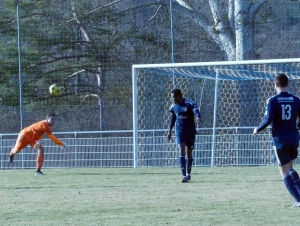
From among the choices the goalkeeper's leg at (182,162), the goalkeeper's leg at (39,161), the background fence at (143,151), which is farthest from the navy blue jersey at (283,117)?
the background fence at (143,151)

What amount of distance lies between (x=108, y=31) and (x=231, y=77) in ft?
14.6

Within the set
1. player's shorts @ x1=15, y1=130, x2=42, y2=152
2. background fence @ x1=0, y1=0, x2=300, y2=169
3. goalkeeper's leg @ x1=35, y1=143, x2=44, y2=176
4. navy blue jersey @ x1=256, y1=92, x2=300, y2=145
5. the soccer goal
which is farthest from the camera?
background fence @ x1=0, y1=0, x2=300, y2=169

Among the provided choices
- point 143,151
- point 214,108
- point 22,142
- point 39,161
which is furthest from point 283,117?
Answer: point 143,151

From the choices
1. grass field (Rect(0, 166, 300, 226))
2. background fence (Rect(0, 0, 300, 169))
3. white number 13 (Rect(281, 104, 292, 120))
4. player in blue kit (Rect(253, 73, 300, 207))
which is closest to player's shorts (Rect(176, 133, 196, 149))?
grass field (Rect(0, 166, 300, 226))

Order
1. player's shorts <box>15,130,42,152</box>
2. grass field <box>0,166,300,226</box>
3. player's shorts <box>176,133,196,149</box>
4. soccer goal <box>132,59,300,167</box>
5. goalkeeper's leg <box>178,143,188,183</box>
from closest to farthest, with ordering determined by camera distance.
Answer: grass field <box>0,166,300,226</box>
goalkeeper's leg <box>178,143,188,183</box>
player's shorts <box>176,133,196,149</box>
player's shorts <box>15,130,42,152</box>
soccer goal <box>132,59,300,167</box>

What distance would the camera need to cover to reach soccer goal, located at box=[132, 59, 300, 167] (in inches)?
752

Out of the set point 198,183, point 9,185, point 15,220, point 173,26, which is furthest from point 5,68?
point 15,220

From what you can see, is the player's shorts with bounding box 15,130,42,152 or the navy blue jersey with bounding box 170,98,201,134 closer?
the navy blue jersey with bounding box 170,98,201,134

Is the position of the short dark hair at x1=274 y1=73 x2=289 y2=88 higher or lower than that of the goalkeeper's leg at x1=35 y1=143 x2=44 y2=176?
higher

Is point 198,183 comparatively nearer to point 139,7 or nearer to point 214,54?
point 214,54

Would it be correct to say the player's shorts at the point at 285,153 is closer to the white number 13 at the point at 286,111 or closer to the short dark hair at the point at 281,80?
the white number 13 at the point at 286,111

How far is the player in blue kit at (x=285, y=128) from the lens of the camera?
938cm

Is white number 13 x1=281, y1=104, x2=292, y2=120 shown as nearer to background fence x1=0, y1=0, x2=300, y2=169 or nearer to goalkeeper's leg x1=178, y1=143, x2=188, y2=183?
goalkeeper's leg x1=178, y1=143, x2=188, y2=183

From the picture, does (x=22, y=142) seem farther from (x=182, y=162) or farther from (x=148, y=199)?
(x=148, y=199)
